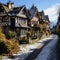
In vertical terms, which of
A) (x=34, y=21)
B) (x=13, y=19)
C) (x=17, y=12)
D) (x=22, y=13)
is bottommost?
(x=34, y=21)

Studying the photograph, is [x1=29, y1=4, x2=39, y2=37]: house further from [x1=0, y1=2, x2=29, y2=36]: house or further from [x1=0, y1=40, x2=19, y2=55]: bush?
[x1=0, y1=40, x2=19, y2=55]: bush

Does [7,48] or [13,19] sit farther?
[13,19]

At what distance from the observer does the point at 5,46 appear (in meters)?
29.5

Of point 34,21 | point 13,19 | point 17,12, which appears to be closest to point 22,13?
point 17,12

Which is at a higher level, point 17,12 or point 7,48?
point 17,12

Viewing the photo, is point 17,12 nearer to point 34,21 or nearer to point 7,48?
point 34,21

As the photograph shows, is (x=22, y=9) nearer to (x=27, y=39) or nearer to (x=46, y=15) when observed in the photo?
(x=27, y=39)

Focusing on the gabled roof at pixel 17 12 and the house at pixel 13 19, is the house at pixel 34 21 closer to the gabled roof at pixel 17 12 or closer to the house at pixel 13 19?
the gabled roof at pixel 17 12

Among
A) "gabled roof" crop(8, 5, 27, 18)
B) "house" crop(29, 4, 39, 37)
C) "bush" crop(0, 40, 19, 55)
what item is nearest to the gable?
"gabled roof" crop(8, 5, 27, 18)

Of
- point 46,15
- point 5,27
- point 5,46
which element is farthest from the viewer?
point 46,15

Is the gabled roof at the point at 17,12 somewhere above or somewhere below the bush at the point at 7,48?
above

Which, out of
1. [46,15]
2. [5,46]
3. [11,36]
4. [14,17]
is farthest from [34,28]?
[46,15]

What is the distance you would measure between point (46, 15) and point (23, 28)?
56.8 meters

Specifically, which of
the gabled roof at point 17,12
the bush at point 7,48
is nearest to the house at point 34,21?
the gabled roof at point 17,12
